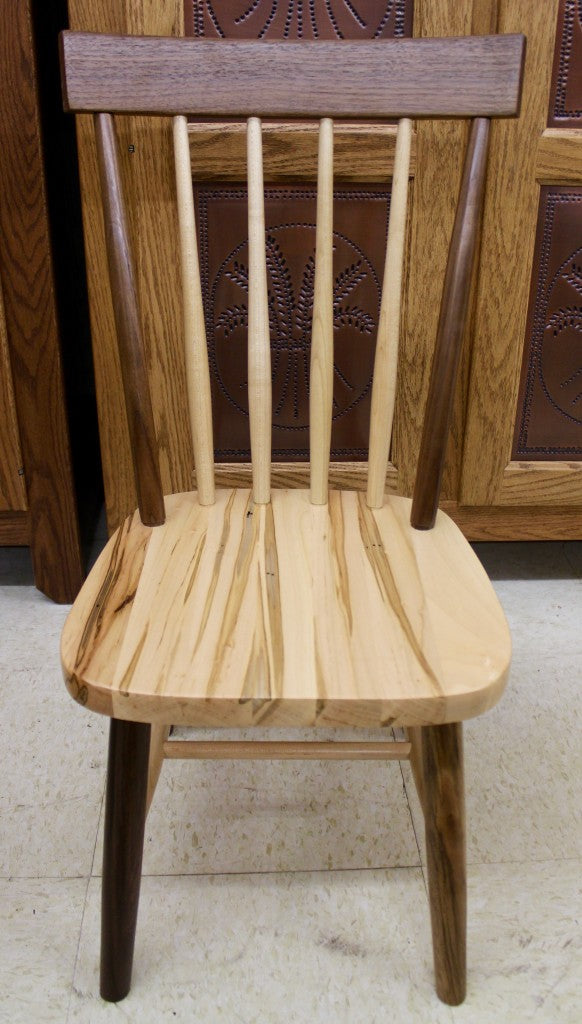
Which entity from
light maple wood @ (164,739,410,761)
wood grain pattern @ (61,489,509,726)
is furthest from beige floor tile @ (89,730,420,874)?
wood grain pattern @ (61,489,509,726)

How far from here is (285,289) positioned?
105cm

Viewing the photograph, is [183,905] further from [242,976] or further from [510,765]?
[510,765]

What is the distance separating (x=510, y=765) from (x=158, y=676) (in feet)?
1.91

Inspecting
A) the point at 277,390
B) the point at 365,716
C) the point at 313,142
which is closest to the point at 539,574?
the point at 277,390

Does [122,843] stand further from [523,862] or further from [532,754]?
[532,754]

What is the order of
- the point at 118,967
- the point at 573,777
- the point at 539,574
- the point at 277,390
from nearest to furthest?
the point at 118,967 < the point at 573,777 < the point at 277,390 < the point at 539,574

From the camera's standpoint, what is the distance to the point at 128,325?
72 centimetres

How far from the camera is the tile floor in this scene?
27.8 inches

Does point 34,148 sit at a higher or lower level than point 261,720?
higher

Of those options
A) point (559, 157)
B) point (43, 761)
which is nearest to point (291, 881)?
point (43, 761)

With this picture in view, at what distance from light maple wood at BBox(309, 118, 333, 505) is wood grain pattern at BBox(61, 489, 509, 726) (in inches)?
1.7

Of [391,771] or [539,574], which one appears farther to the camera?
[539,574]

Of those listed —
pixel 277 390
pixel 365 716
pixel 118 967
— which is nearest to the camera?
pixel 365 716

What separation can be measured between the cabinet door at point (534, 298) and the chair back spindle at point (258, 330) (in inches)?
16.3
